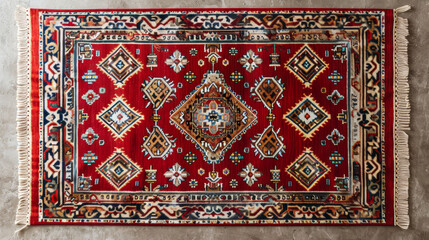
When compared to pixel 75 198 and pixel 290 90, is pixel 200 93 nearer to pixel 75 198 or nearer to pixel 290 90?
pixel 290 90

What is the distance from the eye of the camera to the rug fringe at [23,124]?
1524 mm

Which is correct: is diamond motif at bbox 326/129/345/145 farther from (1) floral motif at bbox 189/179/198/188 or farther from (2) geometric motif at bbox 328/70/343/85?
(1) floral motif at bbox 189/179/198/188

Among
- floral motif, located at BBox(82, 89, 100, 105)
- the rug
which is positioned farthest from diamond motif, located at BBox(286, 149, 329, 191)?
floral motif, located at BBox(82, 89, 100, 105)

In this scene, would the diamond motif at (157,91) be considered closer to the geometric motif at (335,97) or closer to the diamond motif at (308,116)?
the diamond motif at (308,116)

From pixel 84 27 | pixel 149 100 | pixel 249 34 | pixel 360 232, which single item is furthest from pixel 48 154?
pixel 360 232

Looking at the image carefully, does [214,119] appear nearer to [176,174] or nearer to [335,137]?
[176,174]

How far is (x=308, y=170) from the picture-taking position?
A: 1.54 metres

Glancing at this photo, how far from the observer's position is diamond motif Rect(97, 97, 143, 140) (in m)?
1.55

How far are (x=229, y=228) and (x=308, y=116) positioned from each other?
85cm

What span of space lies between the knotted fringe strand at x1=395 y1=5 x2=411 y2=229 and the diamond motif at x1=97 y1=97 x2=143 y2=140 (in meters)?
1.61

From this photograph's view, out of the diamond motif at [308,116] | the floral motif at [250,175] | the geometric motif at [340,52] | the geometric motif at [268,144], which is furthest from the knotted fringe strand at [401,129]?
the floral motif at [250,175]

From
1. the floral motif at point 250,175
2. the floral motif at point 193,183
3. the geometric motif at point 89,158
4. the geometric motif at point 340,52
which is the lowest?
the floral motif at point 193,183

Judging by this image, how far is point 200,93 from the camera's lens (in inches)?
61.2

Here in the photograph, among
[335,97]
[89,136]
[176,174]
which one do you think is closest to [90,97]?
[89,136]
